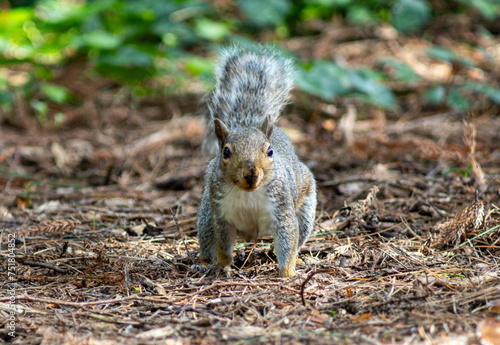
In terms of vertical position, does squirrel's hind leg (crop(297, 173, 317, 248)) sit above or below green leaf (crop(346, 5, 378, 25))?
below

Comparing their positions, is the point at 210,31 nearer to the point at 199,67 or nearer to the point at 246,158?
the point at 199,67

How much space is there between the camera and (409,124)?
5582 mm

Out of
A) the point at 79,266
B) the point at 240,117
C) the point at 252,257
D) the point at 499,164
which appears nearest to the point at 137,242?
the point at 79,266

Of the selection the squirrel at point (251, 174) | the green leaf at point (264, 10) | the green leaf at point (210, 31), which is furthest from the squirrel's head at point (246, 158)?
the green leaf at point (210, 31)

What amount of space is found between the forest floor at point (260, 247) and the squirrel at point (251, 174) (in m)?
0.16

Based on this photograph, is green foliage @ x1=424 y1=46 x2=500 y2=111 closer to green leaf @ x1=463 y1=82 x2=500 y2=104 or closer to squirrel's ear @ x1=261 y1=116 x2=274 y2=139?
green leaf @ x1=463 y1=82 x2=500 y2=104

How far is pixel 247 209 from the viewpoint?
249 cm

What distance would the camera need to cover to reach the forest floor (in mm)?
1787

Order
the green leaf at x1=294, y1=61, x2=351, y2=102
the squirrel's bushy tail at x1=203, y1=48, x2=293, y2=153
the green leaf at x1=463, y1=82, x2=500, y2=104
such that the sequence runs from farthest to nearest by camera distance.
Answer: the green leaf at x1=463, y1=82, x2=500, y2=104, the green leaf at x1=294, y1=61, x2=351, y2=102, the squirrel's bushy tail at x1=203, y1=48, x2=293, y2=153

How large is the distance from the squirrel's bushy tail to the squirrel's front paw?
30.5 inches

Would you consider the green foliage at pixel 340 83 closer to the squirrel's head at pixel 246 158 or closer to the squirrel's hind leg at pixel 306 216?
the squirrel's hind leg at pixel 306 216

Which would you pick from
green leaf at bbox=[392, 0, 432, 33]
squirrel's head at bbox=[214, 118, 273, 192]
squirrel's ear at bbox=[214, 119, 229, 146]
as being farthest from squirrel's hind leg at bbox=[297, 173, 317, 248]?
green leaf at bbox=[392, 0, 432, 33]

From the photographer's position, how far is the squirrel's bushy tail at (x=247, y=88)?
2.83m

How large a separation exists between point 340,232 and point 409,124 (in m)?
2.97
